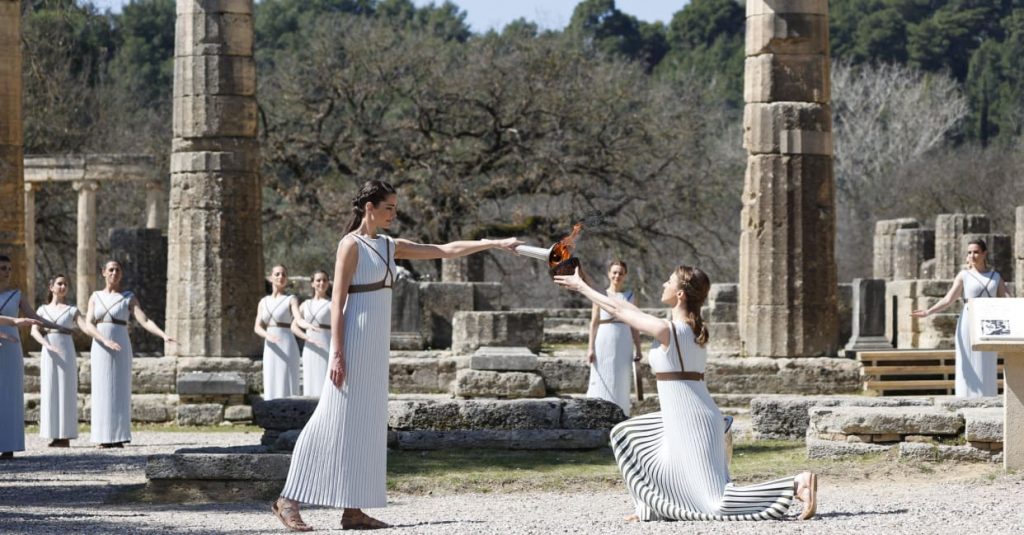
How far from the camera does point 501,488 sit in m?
11.1

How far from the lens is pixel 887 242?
32500mm

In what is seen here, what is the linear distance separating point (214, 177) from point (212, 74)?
108cm

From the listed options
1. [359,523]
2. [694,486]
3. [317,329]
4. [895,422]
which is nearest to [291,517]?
[359,523]

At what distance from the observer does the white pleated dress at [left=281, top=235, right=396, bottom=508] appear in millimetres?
8664

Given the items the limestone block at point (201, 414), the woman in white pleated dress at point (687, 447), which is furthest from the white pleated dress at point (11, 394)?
the woman in white pleated dress at point (687, 447)

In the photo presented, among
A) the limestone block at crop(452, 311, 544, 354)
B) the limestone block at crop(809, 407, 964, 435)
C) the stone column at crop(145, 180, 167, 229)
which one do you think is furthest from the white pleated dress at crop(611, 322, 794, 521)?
the stone column at crop(145, 180, 167, 229)

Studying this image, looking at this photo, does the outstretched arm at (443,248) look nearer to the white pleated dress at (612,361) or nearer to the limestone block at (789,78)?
the white pleated dress at (612,361)

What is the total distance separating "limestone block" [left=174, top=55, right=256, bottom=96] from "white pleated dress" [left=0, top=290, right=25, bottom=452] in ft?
16.4

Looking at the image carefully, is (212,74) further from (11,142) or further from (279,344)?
(279,344)

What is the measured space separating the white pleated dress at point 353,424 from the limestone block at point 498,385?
8326 millimetres

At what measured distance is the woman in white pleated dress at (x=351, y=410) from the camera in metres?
8.66

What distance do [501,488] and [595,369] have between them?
12.3 feet

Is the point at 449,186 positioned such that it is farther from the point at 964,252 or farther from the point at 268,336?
the point at 268,336

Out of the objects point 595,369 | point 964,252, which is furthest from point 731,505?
point 964,252
